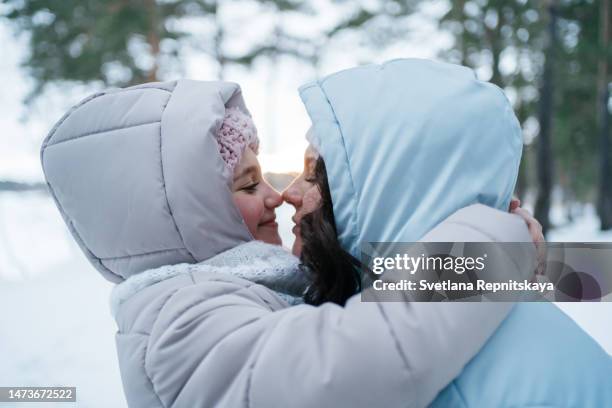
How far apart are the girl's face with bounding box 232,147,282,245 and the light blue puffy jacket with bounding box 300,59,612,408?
0.27 m

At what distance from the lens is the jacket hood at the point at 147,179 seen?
3.11 feet

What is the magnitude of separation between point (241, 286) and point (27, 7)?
8.12 m

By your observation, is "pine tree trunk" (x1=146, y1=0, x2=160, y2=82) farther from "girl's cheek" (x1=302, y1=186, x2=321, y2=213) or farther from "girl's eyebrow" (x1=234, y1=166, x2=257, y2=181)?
"girl's cheek" (x1=302, y1=186, x2=321, y2=213)

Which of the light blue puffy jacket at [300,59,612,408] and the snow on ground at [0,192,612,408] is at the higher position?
the light blue puffy jacket at [300,59,612,408]

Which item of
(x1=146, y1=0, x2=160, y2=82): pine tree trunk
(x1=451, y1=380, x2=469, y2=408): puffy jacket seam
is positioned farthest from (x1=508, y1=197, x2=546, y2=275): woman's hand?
(x1=146, y1=0, x2=160, y2=82): pine tree trunk

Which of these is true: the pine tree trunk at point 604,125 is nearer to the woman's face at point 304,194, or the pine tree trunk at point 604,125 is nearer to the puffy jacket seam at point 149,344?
the woman's face at point 304,194

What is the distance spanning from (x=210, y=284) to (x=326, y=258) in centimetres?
20

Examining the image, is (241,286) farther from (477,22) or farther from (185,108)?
(477,22)

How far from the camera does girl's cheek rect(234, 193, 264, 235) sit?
44.3 inches

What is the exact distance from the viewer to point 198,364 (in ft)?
2.43

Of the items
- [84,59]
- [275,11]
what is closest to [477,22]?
[275,11]

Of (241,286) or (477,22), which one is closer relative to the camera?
(241,286)

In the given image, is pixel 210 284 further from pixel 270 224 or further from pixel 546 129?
pixel 546 129

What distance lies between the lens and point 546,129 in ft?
23.1
